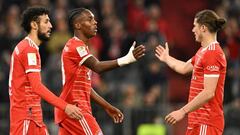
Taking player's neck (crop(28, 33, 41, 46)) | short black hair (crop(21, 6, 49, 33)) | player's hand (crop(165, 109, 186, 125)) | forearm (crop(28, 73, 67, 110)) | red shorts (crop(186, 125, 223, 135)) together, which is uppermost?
short black hair (crop(21, 6, 49, 33))

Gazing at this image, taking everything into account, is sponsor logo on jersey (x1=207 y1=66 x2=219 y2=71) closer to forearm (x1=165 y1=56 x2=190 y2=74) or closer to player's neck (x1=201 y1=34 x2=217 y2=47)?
player's neck (x1=201 y1=34 x2=217 y2=47)

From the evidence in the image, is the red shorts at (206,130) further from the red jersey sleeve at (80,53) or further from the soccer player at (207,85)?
the red jersey sleeve at (80,53)

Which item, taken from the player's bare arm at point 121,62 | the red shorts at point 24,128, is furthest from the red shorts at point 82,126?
the player's bare arm at point 121,62

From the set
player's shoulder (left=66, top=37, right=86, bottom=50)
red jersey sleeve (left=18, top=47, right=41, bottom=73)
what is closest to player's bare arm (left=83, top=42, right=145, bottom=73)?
player's shoulder (left=66, top=37, right=86, bottom=50)

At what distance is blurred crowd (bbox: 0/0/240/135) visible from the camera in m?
17.5

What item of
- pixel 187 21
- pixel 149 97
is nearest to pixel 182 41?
pixel 187 21

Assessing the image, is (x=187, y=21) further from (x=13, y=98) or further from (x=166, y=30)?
(x=13, y=98)

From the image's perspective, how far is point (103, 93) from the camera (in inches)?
696

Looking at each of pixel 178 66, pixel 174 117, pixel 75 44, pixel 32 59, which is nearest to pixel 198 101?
pixel 174 117

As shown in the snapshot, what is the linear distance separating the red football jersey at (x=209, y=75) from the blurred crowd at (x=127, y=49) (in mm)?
6405

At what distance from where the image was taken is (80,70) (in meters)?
11.4

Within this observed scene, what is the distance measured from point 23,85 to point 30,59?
0.34m

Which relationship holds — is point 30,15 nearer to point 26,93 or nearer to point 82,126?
point 26,93

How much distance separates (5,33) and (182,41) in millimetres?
4011
